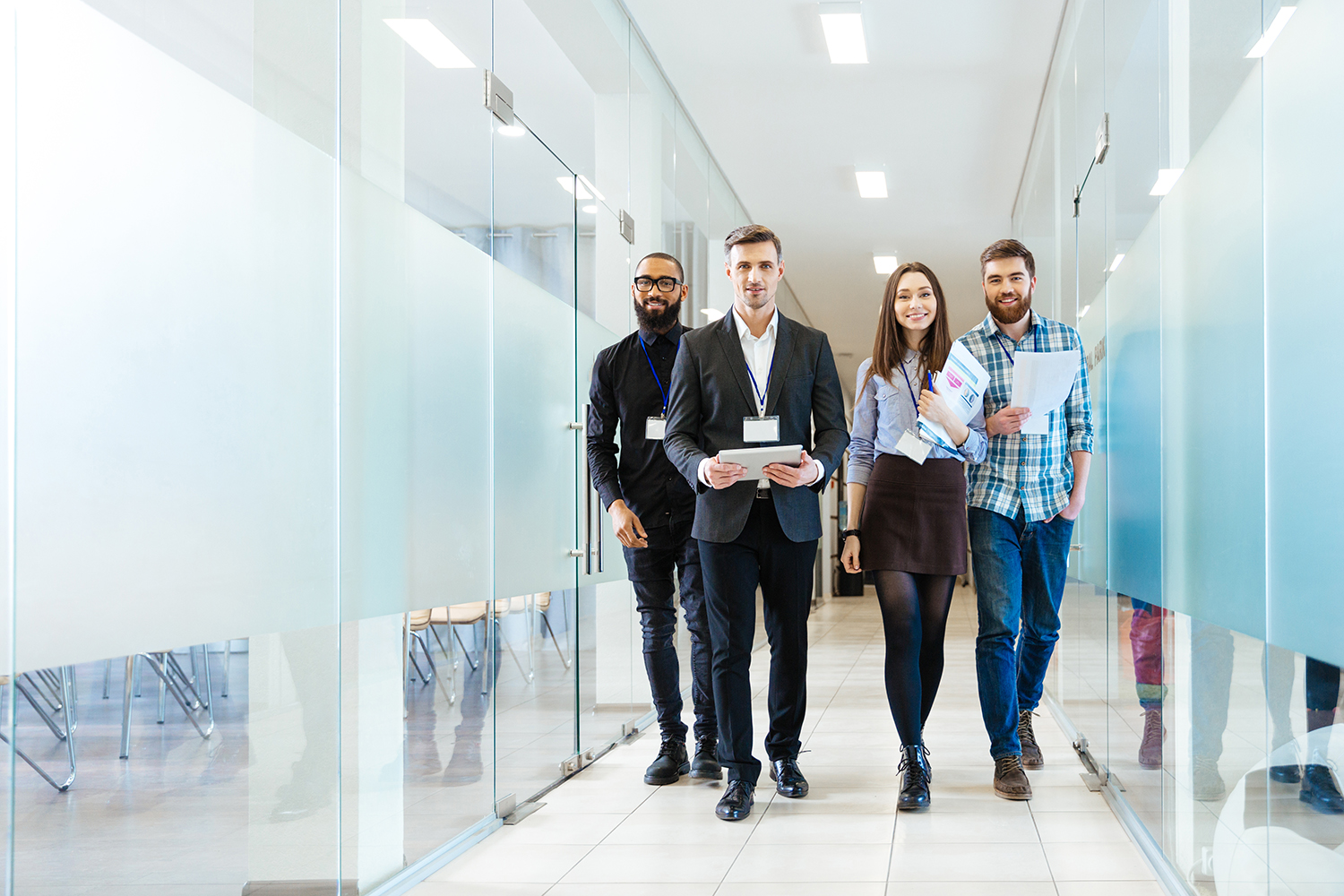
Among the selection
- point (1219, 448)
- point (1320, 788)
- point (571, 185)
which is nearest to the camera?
point (1320, 788)

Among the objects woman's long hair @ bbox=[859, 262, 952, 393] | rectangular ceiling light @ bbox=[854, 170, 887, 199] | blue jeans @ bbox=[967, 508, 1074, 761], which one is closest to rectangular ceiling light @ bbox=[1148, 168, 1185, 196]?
woman's long hair @ bbox=[859, 262, 952, 393]

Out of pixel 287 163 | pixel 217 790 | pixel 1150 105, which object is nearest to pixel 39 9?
pixel 287 163

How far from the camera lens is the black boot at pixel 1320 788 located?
4.64 feet

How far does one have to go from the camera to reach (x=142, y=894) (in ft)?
5.04

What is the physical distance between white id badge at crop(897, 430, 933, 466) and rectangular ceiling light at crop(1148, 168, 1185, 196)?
0.87 metres

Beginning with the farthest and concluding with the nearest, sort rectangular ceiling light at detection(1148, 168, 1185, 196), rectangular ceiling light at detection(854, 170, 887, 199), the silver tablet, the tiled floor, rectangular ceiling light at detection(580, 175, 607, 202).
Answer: rectangular ceiling light at detection(854, 170, 887, 199), rectangular ceiling light at detection(580, 175, 607, 202), the silver tablet, the tiled floor, rectangular ceiling light at detection(1148, 168, 1185, 196)

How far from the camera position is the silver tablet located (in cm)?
279

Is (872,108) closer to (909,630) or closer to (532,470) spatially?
(532,470)

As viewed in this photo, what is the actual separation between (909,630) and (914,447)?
52cm

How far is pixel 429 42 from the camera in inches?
108

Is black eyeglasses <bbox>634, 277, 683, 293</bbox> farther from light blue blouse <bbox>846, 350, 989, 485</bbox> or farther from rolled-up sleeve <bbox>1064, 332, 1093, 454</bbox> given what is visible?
rolled-up sleeve <bbox>1064, 332, 1093, 454</bbox>

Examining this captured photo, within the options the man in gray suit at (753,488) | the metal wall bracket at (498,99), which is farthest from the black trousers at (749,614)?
the metal wall bracket at (498,99)

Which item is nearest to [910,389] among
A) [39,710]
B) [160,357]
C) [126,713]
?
[160,357]

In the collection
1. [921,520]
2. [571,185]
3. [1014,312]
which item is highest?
[571,185]
